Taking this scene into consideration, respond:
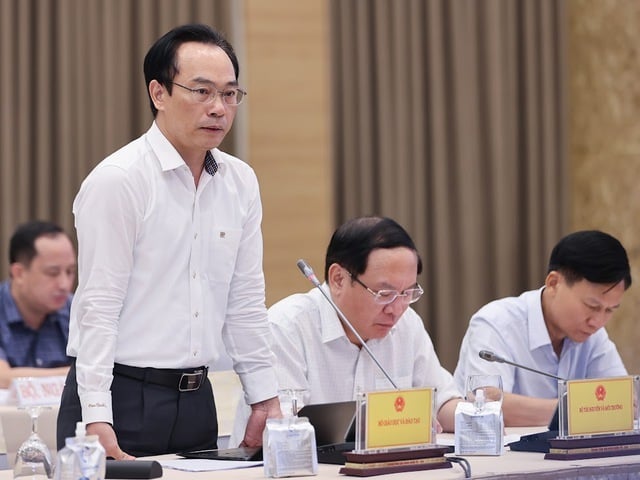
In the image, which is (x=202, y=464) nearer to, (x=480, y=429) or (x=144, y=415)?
(x=144, y=415)

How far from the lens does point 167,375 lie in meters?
2.75

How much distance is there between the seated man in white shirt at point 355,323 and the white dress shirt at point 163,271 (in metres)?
0.34

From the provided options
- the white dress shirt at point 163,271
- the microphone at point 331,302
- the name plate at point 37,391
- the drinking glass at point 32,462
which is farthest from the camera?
the name plate at point 37,391

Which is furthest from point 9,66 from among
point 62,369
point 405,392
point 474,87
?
point 405,392

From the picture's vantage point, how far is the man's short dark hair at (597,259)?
140 inches

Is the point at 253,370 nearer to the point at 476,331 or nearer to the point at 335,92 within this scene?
the point at 476,331

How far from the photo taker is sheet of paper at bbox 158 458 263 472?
2477 millimetres

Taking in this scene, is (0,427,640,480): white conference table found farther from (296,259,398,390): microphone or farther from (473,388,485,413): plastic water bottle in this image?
(296,259,398,390): microphone

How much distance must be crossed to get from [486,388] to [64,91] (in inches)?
125

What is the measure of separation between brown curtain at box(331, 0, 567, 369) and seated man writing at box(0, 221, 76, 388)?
159 cm

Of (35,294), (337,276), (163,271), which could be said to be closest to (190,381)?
(163,271)

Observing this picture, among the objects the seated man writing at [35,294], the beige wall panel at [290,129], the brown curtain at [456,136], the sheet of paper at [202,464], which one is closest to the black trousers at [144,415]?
the sheet of paper at [202,464]

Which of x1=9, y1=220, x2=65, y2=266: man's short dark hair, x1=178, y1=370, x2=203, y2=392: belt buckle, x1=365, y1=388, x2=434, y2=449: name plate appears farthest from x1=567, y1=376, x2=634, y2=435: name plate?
x1=9, y1=220, x2=65, y2=266: man's short dark hair

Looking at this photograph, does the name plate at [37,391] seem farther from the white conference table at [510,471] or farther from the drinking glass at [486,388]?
the drinking glass at [486,388]
